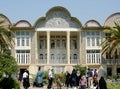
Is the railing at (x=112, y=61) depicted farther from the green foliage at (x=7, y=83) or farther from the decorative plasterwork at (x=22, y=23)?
the green foliage at (x=7, y=83)

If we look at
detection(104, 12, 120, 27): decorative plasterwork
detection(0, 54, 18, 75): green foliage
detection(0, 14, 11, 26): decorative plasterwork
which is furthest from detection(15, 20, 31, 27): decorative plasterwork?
detection(0, 54, 18, 75): green foliage

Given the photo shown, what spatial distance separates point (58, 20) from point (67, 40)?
2.94m

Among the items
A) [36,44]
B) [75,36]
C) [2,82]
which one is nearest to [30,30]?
[36,44]

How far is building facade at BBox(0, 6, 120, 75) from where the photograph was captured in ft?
176

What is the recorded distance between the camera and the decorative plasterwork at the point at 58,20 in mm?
53469

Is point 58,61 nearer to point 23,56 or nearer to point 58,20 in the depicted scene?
point 23,56

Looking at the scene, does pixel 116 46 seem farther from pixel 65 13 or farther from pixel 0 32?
pixel 0 32

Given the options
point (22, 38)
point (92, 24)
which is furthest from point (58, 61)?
point (92, 24)

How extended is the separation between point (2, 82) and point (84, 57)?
29330 millimetres

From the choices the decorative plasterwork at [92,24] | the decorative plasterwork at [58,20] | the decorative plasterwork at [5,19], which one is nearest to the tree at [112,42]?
the decorative plasterwork at [92,24]

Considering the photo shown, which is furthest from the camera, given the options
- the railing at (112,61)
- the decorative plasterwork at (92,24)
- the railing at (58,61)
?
the railing at (58,61)

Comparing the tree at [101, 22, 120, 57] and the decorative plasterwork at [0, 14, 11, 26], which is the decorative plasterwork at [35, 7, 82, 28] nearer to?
the decorative plasterwork at [0, 14, 11, 26]

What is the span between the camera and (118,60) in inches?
2141

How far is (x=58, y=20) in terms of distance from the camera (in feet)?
176
